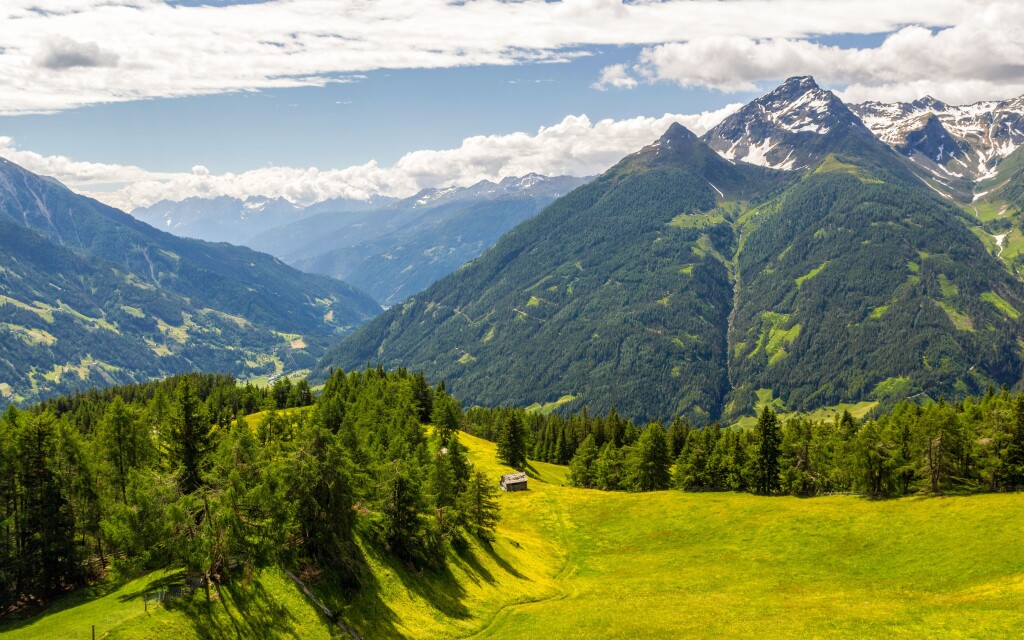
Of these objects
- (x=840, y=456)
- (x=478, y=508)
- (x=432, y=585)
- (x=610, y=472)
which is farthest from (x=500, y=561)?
(x=840, y=456)

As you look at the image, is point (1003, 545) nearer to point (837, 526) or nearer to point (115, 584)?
point (837, 526)

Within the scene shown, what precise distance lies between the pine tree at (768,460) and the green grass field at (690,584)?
9.53 m

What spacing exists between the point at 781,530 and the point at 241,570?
227 ft

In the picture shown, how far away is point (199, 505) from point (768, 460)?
302ft

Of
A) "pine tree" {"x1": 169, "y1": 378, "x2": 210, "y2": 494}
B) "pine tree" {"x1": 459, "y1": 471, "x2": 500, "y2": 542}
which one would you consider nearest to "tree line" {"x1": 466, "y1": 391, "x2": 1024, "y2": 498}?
"pine tree" {"x1": 459, "y1": 471, "x2": 500, "y2": 542}

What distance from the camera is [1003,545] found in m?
69.4

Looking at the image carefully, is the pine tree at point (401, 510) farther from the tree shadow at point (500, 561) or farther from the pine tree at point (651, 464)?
the pine tree at point (651, 464)

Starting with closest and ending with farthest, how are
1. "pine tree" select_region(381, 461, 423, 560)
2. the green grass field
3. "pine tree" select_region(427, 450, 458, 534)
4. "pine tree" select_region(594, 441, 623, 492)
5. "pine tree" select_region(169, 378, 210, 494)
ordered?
the green grass field
"pine tree" select_region(381, 461, 423, 560)
"pine tree" select_region(169, 378, 210, 494)
"pine tree" select_region(427, 450, 458, 534)
"pine tree" select_region(594, 441, 623, 492)

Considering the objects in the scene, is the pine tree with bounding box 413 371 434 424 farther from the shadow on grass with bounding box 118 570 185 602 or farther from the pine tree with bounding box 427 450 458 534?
the shadow on grass with bounding box 118 570 185 602

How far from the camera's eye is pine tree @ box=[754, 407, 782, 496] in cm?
11206

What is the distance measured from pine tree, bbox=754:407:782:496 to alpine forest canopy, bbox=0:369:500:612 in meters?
→ 57.3

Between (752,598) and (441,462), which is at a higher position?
(441,462)

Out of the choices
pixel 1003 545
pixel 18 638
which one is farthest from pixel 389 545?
pixel 1003 545

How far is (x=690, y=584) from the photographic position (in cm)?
7500
